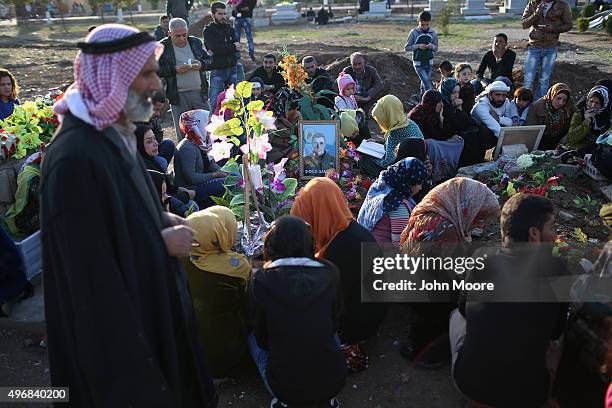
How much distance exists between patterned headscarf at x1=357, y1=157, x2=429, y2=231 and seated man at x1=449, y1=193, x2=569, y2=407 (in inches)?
45.5

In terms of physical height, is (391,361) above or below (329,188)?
below

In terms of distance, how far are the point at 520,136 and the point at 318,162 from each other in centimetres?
237

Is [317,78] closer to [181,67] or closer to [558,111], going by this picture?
[181,67]

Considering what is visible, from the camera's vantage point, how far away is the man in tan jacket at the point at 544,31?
316 inches

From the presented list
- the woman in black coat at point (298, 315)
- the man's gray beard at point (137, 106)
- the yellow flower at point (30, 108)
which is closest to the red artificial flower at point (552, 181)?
the woman in black coat at point (298, 315)

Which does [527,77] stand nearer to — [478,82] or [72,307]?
[478,82]

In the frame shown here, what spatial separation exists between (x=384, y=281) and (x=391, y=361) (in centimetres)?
51

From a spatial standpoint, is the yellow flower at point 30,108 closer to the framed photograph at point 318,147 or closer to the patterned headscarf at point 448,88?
the framed photograph at point 318,147

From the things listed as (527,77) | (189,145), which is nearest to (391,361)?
(189,145)

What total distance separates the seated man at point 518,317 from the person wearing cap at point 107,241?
1493 millimetres

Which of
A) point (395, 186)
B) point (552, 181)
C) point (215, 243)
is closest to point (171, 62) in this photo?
point (395, 186)

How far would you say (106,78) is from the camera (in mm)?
1790

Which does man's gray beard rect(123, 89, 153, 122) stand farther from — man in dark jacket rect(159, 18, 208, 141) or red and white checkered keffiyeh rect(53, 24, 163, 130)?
man in dark jacket rect(159, 18, 208, 141)

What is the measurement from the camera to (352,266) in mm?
3219
